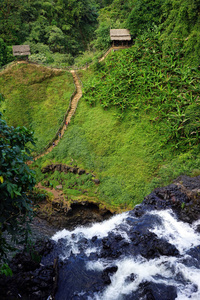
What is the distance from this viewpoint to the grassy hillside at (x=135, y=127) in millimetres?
21828

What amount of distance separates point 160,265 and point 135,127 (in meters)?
15.2

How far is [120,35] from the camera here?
33406 mm

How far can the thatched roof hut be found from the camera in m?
33.3

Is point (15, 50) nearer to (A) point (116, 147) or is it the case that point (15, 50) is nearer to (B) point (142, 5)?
(B) point (142, 5)

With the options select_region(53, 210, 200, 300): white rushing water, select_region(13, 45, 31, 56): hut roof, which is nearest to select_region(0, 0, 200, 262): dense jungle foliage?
select_region(13, 45, 31, 56): hut roof

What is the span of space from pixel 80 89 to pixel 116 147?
13055 millimetres

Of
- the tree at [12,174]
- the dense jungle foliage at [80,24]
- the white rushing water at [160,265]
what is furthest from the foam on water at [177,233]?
the dense jungle foliage at [80,24]

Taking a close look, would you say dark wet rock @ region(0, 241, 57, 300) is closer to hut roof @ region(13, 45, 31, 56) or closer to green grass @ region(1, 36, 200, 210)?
green grass @ region(1, 36, 200, 210)

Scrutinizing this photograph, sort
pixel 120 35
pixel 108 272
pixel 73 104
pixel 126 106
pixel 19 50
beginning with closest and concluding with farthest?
1. pixel 108 272
2. pixel 126 106
3. pixel 73 104
4. pixel 120 35
5. pixel 19 50

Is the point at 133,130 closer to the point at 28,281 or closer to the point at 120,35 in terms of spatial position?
the point at 120,35

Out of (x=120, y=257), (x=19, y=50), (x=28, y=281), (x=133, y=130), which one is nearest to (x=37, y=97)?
(x=19, y=50)

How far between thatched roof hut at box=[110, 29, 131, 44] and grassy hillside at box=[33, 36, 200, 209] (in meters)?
2.58

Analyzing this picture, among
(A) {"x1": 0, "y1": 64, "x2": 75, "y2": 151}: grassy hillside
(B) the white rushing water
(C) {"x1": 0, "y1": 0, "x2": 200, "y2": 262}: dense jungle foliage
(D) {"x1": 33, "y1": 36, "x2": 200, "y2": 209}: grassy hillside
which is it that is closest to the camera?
(B) the white rushing water

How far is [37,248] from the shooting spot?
58.2ft
